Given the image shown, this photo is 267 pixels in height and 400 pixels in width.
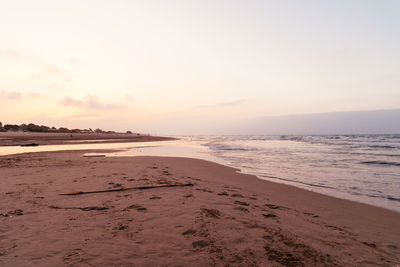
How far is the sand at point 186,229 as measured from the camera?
3125mm

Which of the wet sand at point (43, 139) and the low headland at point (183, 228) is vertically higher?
the wet sand at point (43, 139)

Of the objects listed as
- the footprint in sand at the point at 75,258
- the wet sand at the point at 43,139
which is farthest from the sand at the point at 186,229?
the wet sand at the point at 43,139

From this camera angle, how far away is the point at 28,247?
322 cm

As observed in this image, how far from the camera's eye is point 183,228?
4051 mm

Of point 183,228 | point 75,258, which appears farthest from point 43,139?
point 75,258

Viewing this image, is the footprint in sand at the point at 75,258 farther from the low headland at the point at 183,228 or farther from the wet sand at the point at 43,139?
the wet sand at the point at 43,139

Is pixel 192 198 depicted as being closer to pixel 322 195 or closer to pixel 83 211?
pixel 83 211

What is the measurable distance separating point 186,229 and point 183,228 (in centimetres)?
7

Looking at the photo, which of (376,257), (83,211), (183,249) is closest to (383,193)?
(376,257)

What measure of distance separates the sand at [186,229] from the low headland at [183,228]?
0.01 meters

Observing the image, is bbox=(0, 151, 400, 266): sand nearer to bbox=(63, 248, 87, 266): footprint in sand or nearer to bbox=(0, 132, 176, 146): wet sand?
bbox=(63, 248, 87, 266): footprint in sand

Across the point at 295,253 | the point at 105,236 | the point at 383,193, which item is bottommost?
the point at 383,193

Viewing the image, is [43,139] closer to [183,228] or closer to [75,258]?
[183,228]

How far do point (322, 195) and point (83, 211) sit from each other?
697 cm
